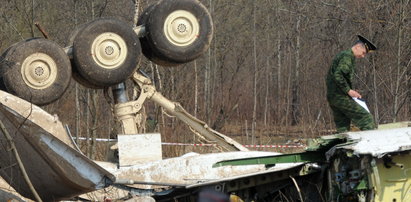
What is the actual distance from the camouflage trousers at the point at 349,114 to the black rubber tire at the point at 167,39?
183cm

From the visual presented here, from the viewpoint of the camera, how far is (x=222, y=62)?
22531mm

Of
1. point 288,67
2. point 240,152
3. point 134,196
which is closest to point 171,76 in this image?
point 240,152

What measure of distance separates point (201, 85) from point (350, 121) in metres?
14.2

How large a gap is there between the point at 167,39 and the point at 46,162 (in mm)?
2678

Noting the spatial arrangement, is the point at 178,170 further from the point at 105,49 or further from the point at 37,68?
the point at 37,68

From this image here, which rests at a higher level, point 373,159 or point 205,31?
point 205,31

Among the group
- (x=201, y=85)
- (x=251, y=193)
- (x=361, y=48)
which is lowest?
(x=251, y=193)

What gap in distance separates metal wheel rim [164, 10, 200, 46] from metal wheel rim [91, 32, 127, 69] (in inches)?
23.8

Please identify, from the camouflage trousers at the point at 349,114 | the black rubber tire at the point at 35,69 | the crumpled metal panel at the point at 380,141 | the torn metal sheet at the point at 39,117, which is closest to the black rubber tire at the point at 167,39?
the black rubber tire at the point at 35,69

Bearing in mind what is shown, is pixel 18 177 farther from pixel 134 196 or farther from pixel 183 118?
pixel 183 118

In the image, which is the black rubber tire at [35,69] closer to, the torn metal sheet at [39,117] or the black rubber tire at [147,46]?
the torn metal sheet at [39,117]

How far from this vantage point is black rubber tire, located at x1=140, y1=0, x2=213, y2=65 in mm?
8828

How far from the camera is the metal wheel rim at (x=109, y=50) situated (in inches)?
336

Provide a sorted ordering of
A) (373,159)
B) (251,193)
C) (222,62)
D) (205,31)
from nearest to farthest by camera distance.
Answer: (373,159) < (251,193) < (205,31) < (222,62)
